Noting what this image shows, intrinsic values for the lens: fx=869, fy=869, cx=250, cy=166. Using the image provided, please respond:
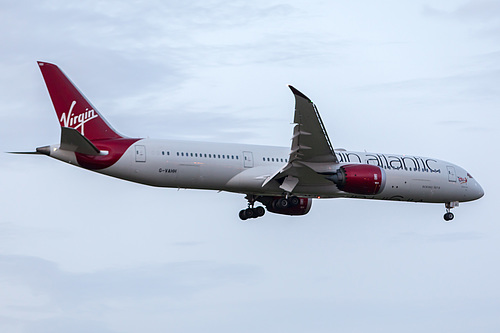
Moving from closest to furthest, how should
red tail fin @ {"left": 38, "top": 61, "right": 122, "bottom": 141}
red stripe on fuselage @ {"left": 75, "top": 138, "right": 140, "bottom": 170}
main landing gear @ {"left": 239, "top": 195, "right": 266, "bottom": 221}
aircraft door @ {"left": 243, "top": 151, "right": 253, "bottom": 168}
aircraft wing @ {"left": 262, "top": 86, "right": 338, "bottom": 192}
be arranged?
aircraft wing @ {"left": 262, "top": 86, "right": 338, "bottom": 192}
red stripe on fuselage @ {"left": 75, "top": 138, "right": 140, "bottom": 170}
red tail fin @ {"left": 38, "top": 61, "right": 122, "bottom": 141}
aircraft door @ {"left": 243, "top": 151, "right": 253, "bottom": 168}
main landing gear @ {"left": 239, "top": 195, "right": 266, "bottom": 221}

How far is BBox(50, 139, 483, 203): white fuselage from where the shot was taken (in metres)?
37.9

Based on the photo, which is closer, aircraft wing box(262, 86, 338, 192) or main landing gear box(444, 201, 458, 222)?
aircraft wing box(262, 86, 338, 192)

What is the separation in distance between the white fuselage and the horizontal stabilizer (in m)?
0.41

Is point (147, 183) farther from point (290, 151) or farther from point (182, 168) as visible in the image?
point (290, 151)

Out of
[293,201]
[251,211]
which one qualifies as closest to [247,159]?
[293,201]

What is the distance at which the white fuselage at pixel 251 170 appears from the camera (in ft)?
124

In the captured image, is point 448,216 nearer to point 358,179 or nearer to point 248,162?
point 358,179

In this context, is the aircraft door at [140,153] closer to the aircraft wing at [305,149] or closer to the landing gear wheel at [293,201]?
the aircraft wing at [305,149]

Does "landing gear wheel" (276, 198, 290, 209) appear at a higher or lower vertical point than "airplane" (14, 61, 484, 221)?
lower

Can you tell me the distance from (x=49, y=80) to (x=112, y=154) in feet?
14.1

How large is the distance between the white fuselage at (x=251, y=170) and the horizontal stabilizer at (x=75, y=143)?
0.41m

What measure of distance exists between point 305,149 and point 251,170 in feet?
10.2

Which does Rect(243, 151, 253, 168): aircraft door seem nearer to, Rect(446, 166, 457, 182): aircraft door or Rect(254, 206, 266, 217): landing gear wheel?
Rect(254, 206, 266, 217): landing gear wheel

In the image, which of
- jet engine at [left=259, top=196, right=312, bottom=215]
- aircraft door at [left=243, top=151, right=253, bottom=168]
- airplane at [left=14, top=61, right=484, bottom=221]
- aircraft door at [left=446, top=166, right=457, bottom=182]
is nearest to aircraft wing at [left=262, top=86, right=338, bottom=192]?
airplane at [left=14, top=61, right=484, bottom=221]
